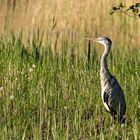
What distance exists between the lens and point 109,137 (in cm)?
541

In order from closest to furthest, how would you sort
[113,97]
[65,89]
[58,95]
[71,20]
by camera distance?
[113,97]
[58,95]
[65,89]
[71,20]

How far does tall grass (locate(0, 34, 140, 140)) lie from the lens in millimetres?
5862

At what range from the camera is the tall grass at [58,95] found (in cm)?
586

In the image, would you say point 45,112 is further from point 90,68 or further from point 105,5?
point 105,5

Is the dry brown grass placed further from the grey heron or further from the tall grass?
the grey heron

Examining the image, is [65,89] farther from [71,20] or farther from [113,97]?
[71,20]

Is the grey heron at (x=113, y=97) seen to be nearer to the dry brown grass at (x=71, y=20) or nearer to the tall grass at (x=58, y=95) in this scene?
the tall grass at (x=58, y=95)

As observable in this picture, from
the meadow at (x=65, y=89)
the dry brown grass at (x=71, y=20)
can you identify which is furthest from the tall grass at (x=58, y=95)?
the dry brown grass at (x=71, y=20)

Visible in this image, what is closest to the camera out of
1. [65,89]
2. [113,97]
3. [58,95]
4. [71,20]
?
[113,97]

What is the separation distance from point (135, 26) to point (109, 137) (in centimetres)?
497

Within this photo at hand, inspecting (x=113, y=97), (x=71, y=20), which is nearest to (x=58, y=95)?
(x=113, y=97)

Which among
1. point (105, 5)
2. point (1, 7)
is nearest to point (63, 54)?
point (105, 5)

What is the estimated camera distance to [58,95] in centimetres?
681

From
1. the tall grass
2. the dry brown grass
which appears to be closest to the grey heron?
the tall grass
